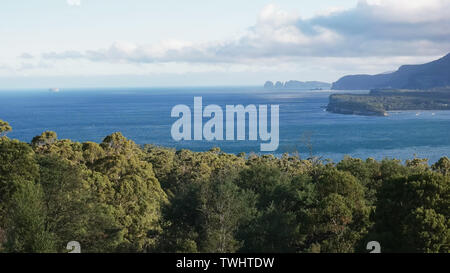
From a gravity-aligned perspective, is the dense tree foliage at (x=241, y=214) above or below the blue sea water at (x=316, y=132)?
above

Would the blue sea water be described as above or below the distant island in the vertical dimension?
below

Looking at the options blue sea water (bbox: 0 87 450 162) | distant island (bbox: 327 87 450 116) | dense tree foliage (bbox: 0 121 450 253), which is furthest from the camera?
distant island (bbox: 327 87 450 116)

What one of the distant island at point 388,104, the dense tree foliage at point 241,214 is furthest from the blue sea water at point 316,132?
the dense tree foliage at point 241,214

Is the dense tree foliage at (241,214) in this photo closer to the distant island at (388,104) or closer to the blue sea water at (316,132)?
the blue sea water at (316,132)

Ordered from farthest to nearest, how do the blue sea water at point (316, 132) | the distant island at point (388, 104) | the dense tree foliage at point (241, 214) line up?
the distant island at point (388, 104)
the blue sea water at point (316, 132)
the dense tree foliage at point (241, 214)

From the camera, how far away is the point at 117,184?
3231cm

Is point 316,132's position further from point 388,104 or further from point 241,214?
point 241,214

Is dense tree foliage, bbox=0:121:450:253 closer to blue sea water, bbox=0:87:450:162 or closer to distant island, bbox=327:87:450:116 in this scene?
blue sea water, bbox=0:87:450:162

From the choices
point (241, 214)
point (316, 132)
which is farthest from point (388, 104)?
point (241, 214)

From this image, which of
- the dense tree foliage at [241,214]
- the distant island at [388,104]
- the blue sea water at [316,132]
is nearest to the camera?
the dense tree foliage at [241,214]

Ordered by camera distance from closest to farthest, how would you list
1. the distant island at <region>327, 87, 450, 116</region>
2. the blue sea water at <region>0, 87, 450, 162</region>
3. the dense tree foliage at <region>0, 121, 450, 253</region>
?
the dense tree foliage at <region>0, 121, 450, 253</region>
the blue sea water at <region>0, 87, 450, 162</region>
the distant island at <region>327, 87, 450, 116</region>

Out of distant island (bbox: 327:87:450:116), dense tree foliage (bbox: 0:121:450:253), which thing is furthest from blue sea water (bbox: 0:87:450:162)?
dense tree foliage (bbox: 0:121:450:253)

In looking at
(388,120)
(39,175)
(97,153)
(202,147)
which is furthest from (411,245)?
(388,120)
